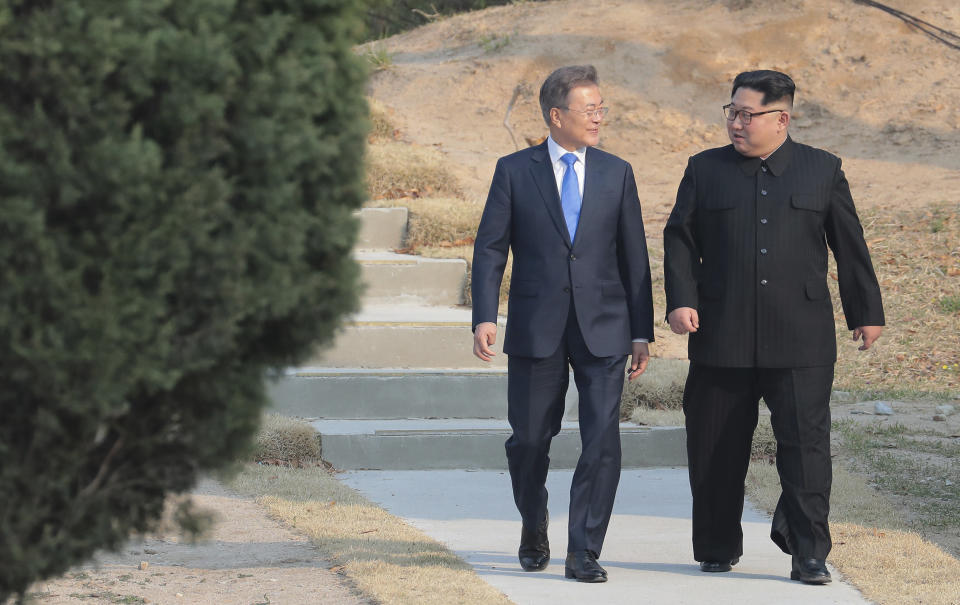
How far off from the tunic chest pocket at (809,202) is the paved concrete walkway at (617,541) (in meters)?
1.42

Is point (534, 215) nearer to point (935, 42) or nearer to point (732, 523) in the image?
point (732, 523)

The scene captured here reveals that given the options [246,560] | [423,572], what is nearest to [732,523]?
[423,572]

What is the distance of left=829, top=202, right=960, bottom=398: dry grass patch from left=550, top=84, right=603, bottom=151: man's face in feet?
16.4

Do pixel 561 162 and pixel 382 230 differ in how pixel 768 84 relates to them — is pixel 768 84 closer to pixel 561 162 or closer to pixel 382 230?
pixel 561 162

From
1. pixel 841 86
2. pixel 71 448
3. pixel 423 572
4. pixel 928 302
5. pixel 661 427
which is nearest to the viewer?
pixel 71 448

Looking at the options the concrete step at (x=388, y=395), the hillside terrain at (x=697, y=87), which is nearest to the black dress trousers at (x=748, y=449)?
the concrete step at (x=388, y=395)

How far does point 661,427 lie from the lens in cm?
698

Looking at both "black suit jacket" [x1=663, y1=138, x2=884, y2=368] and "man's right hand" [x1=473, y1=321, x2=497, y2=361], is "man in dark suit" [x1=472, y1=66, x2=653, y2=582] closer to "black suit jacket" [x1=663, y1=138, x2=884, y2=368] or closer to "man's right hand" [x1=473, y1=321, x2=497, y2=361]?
"man's right hand" [x1=473, y1=321, x2=497, y2=361]

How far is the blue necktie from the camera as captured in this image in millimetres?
4734

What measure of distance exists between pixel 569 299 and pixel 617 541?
1259 millimetres

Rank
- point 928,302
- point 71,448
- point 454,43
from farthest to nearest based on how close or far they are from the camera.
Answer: point 454,43 < point 928,302 < point 71,448

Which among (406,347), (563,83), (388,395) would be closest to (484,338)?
(563,83)

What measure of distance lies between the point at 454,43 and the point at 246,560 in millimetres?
13510

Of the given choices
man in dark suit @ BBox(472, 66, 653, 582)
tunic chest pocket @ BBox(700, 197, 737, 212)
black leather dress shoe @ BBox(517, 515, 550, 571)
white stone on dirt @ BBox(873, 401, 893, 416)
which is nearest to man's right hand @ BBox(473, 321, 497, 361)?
man in dark suit @ BBox(472, 66, 653, 582)
